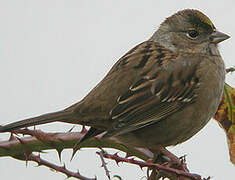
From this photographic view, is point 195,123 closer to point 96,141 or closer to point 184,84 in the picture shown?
point 184,84

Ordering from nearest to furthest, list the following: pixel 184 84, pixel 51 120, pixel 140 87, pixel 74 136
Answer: pixel 74 136, pixel 51 120, pixel 140 87, pixel 184 84

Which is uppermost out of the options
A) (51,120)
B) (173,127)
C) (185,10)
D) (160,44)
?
(185,10)

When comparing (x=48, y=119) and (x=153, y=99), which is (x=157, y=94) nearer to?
(x=153, y=99)

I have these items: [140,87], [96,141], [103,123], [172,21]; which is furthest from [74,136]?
[172,21]

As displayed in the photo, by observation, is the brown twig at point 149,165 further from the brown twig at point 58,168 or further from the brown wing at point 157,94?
the brown wing at point 157,94

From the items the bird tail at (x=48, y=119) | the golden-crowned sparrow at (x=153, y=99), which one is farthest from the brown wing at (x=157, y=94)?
the bird tail at (x=48, y=119)

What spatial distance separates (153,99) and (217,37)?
0.83 meters

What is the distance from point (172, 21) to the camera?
3.39m

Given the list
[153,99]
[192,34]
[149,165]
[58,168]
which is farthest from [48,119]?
[192,34]

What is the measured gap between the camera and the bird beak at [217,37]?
10.0ft

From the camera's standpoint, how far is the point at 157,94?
2703 mm

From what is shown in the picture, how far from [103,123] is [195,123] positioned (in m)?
0.63

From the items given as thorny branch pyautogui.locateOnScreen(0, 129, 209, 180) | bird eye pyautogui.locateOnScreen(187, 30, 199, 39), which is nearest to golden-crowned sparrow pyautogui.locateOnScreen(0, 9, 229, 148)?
bird eye pyautogui.locateOnScreen(187, 30, 199, 39)

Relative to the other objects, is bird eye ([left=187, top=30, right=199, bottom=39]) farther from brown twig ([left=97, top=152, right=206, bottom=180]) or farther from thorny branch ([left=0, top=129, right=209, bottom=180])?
brown twig ([left=97, top=152, right=206, bottom=180])
